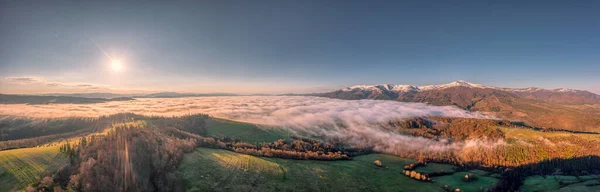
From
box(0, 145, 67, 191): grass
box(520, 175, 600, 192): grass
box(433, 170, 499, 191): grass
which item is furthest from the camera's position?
box(520, 175, 600, 192): grass

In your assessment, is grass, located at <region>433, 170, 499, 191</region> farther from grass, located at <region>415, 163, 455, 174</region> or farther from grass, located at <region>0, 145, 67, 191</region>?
grass, located at <region>0, 145, 67, 191</region>

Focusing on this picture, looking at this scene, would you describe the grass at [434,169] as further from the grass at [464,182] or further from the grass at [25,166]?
the grass at [25,166]

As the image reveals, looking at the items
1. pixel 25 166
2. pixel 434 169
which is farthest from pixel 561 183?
pixel 25 166

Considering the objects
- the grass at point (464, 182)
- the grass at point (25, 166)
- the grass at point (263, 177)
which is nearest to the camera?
the grass at point (25, 166)

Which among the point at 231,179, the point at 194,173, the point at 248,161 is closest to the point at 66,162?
the point at 194,173

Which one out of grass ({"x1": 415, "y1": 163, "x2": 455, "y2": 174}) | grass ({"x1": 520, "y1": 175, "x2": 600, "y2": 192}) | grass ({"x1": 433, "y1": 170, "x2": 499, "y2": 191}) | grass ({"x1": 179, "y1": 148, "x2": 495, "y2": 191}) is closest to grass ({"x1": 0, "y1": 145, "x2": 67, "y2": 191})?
grass ({"x1": 179, "y1": 148, "x2": 495, "y2": 191})

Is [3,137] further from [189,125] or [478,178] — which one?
[478,178]

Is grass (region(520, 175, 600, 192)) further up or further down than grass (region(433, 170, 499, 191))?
further down

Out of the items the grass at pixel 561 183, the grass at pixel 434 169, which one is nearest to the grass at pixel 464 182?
the grass at pixel 434 169
